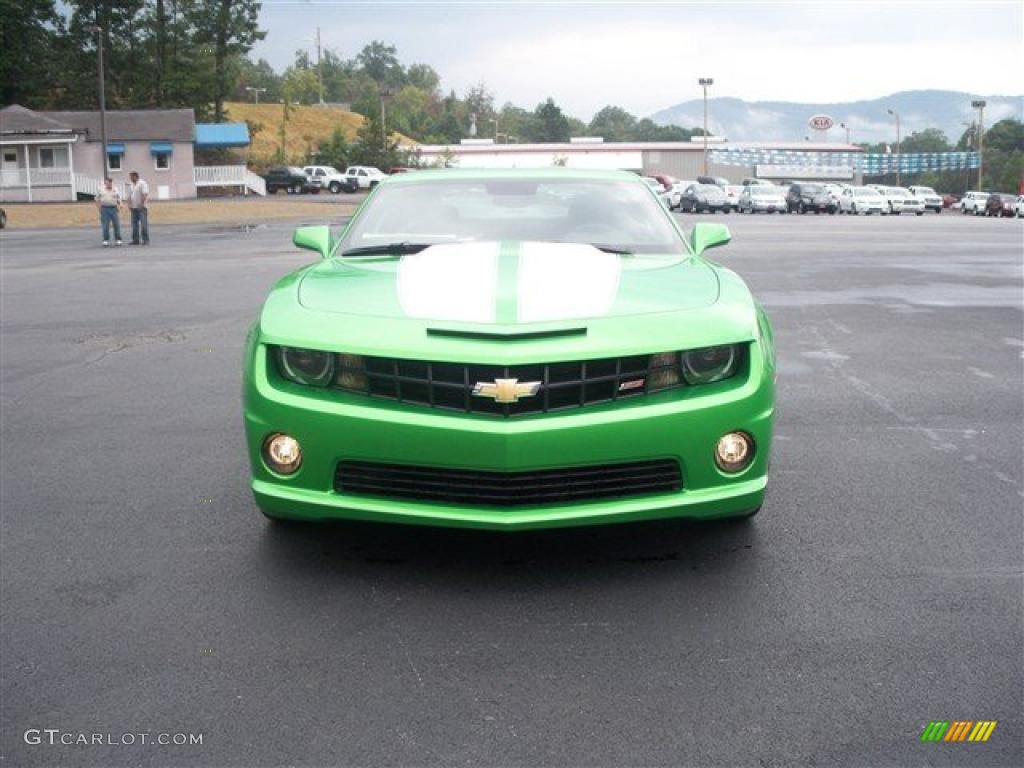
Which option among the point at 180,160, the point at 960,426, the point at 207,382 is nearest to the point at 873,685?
the point at 960,426

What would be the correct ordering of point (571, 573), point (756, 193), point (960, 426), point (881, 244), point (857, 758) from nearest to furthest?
point (857, 758)
point (571, 573)
point (960, 426)
point (881, 244)
point (756, 193)

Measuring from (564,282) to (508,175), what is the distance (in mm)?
1900

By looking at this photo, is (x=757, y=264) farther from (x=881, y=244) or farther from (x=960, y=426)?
(x=960, y=426)

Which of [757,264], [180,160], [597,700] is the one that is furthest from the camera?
[180,160]

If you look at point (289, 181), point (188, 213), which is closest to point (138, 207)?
point (188, 213)

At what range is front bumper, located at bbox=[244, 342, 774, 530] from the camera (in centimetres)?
380

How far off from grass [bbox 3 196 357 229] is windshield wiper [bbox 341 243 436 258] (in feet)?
107

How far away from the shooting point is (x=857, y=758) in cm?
284

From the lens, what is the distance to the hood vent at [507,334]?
390cm

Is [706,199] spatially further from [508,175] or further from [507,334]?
[507,334]

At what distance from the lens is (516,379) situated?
12.6ft

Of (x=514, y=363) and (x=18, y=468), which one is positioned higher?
(x=514, y=363)

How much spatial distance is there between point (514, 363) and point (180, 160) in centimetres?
6821

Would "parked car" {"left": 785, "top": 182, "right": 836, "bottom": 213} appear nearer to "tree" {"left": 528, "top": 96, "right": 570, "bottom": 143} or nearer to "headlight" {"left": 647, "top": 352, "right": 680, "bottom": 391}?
"headlight" {"left": 647, "top": 352, "right": 680, "bottom": 391}
